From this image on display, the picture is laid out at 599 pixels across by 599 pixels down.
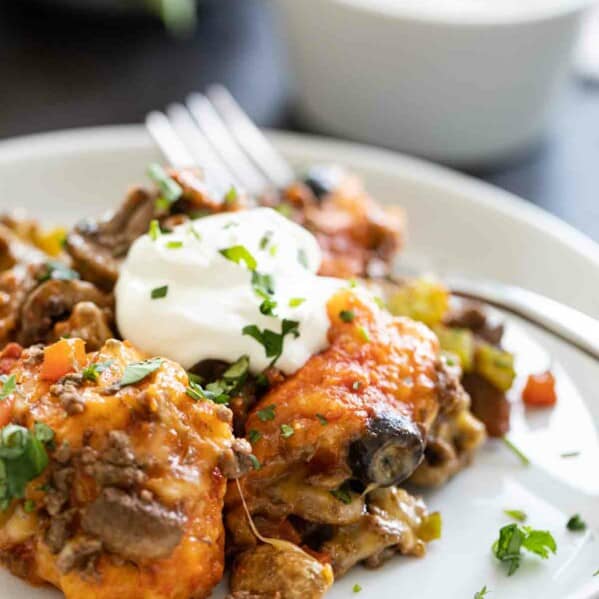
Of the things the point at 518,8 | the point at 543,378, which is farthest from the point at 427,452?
the point at 518,8

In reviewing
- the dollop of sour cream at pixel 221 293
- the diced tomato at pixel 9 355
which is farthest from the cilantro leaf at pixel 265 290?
the diced tomato at pixel 9 355

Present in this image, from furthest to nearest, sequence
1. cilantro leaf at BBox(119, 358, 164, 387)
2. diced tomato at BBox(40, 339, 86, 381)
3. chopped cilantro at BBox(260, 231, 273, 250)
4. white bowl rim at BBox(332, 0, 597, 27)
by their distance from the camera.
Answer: white bowl rim at BBox(332, 0, 597, 27) < chopped cilantro at BBox(260, 231, 273, 250) < diced tomato at BBox(40, 339, 86, 381) < cilantro leaf at BBox(119, 358, 164, 387)

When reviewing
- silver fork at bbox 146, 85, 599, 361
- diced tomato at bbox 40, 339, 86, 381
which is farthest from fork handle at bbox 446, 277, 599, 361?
diced tomato at bbox 40, 339, 86, 381

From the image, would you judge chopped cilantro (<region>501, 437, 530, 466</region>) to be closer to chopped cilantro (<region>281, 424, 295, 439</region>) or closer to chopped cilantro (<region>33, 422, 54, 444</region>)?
chopped cilantro (<region>281, 424, 295, 439</region>)

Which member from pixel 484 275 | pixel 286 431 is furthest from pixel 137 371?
pixel 484 275

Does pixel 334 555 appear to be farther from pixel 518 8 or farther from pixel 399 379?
pixel 518 8

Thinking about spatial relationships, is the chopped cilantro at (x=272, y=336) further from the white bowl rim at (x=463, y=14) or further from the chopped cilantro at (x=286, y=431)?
the white bowl rim at (x=463, y=14)
